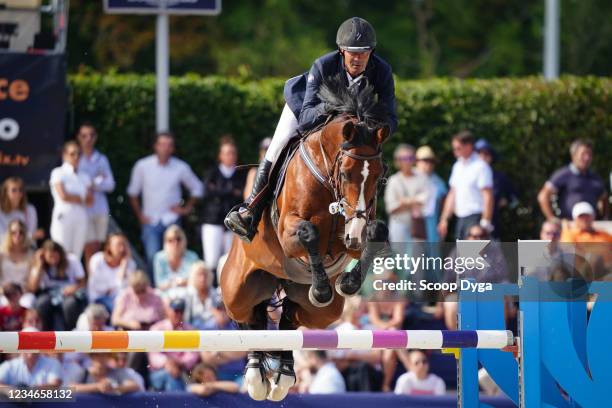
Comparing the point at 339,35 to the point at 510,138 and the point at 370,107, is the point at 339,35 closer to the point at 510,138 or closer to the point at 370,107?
the point at 370,107

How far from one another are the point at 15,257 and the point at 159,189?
173 centimetres

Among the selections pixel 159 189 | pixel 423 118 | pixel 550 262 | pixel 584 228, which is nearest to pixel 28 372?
pixel 159 189

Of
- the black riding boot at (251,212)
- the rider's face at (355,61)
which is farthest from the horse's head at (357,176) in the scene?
the black riding boot at (251,212)

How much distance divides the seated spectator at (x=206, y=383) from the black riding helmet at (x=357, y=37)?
2.85m

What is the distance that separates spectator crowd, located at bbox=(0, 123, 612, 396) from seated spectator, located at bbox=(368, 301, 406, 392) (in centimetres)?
1

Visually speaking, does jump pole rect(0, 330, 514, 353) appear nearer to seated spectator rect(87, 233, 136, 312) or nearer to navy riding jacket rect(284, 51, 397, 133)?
navy riding jacket rect(284, 51, 397, 133)

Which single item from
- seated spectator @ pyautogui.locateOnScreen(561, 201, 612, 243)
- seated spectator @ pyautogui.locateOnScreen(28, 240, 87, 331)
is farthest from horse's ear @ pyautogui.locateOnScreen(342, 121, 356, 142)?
Result: seated spectator @ pyautogui.locateOnScreen(561, 201, 612, 243)

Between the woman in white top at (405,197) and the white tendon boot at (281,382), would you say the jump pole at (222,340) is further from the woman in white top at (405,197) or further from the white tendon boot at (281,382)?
the woman in white top at (405,197)

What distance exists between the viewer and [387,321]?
10977mm

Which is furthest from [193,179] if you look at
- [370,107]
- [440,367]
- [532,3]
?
[532,3]

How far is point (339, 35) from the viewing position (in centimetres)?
730

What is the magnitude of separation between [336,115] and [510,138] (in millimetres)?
6491

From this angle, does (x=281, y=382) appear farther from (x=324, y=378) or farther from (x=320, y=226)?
(x=324, y=378)

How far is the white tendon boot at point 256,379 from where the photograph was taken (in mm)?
8031
